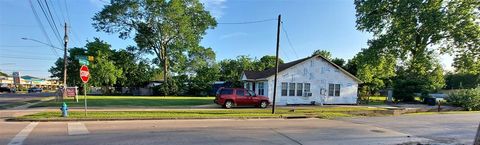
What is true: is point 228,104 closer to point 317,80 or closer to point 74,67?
point 317,80

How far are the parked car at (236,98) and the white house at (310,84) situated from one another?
145 inches

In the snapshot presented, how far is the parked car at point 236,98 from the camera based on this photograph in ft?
76.5

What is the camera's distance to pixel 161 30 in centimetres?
4809

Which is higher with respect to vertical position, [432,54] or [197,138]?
[432,54]

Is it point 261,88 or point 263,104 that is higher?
point 261,88

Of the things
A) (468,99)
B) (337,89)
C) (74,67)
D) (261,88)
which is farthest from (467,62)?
(74,67)

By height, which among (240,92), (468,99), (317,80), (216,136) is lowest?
(216,136)

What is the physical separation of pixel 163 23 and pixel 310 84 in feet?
87.7

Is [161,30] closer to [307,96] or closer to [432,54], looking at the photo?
[307,96]

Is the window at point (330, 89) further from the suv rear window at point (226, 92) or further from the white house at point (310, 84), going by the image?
the suv rear window at point (226, 92)

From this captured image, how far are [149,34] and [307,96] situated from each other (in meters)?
29.3

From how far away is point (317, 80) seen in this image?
29406 millimetres

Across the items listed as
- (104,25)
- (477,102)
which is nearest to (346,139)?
(477,102)

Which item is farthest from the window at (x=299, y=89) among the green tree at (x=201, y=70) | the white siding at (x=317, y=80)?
the green tree at (x=201, y=70)
